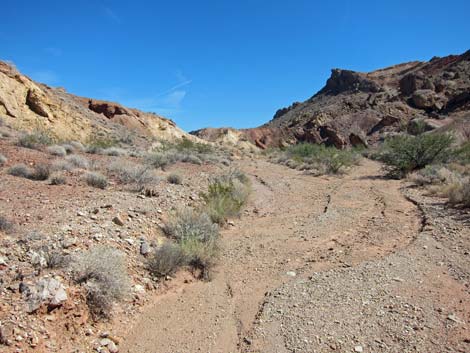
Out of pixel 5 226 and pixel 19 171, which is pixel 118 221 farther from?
pixel 19 171

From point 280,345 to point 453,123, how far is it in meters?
36.1

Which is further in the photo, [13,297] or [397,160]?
[397,160]

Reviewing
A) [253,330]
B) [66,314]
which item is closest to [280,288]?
[253,330]

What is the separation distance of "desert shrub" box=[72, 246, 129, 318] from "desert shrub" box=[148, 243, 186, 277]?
57cm

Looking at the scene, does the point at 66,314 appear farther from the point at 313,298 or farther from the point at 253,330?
the point at 313,298

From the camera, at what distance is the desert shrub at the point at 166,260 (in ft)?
15.9

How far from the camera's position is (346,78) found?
65.0m

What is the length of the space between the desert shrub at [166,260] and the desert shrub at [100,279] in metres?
0.57

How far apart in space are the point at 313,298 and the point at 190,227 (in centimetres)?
273

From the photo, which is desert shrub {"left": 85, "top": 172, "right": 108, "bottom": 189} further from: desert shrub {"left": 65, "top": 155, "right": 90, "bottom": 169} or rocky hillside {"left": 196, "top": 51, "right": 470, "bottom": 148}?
rocky hillside {"left": 196, "top": 51, "right": 470, "bottom": 148}

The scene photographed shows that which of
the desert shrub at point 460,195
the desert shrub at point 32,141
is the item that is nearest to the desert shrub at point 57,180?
the desert shrub at point 32,141

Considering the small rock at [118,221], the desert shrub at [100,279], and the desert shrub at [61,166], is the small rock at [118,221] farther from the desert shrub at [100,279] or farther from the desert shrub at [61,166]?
the desert shrub at [61,166]

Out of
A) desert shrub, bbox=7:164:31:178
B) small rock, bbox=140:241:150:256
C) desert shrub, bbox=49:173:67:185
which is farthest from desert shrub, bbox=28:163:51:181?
small rock, bbox=140:241:150:256

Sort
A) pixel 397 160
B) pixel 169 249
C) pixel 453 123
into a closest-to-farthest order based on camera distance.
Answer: pixel 169 249
pixel 397 160
pixel 453 123
